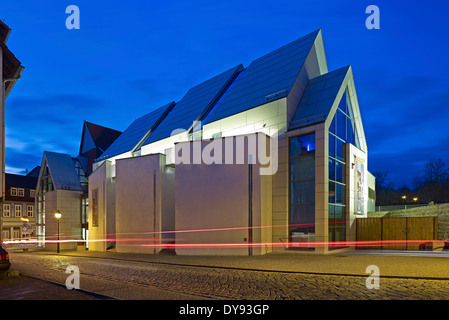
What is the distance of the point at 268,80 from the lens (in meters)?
22.7

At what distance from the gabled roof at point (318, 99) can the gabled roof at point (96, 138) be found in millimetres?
32498

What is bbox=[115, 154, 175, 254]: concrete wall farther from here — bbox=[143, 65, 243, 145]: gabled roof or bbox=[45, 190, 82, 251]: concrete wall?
bbox=[45, 190, 82, 251]: concrete wall

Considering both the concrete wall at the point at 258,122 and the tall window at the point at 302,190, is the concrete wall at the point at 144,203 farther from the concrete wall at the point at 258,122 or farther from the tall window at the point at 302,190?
the tall window at the point at 302,190

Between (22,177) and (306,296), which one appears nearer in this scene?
(306,296)

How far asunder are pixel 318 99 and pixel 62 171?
33.3 metres

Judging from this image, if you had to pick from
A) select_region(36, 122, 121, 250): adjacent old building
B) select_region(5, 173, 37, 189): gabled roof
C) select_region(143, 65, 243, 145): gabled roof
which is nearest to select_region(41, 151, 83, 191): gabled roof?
select_region(36, 122, 121, 250): adjacent old building

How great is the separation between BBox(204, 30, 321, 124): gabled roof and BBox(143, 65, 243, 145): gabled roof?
7.89 feet

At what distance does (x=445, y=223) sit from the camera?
20.5m

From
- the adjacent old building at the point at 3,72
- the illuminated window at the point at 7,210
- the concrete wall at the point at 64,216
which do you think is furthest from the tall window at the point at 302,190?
the illuminated window at the point at 7,210

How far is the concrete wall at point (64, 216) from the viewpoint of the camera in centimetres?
3862

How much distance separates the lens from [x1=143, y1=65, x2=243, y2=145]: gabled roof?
87.7 feet
